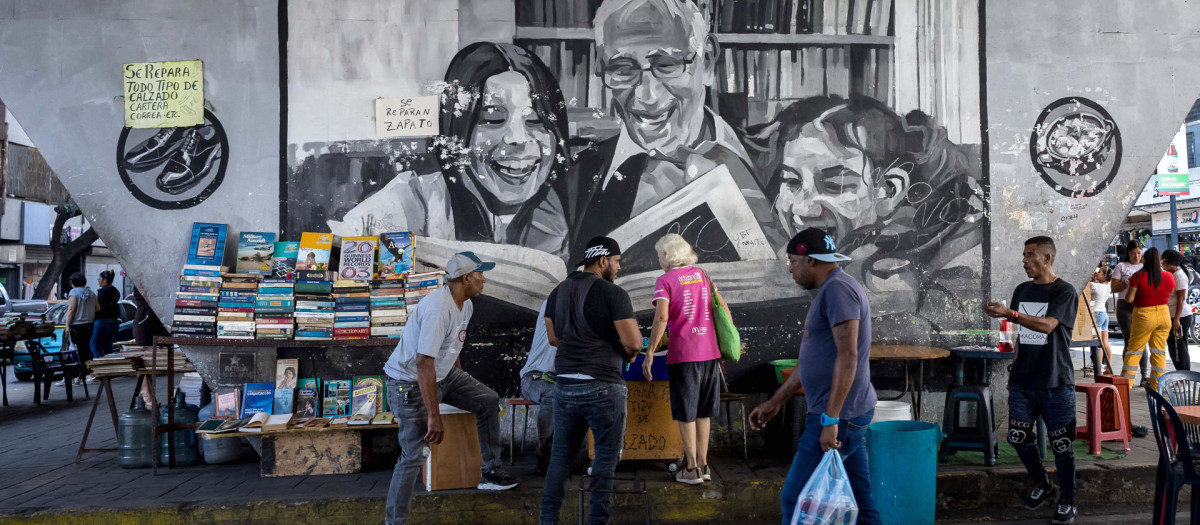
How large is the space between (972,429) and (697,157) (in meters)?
3.17

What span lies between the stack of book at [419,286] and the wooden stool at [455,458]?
3.39ft

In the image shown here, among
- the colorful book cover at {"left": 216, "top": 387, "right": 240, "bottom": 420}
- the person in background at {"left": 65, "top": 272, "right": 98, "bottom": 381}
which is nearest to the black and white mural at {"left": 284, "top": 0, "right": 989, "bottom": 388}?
the colorful book cover at {"left": 216, "top": 387, "right": 240, "bottom": 420}

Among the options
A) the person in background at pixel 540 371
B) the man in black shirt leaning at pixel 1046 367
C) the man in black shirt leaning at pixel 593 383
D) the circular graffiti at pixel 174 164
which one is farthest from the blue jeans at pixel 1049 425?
the circular graffiti at pixel 174 164

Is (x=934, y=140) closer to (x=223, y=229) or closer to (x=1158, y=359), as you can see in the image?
(x=1158, y=359)

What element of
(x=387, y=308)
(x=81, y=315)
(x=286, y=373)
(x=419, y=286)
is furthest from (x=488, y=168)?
(x=81, y=315)

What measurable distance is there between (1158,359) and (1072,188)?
2.79 meters

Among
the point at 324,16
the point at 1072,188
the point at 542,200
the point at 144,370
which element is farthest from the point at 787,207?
the point at 144,370

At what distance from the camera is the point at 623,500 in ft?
17.4

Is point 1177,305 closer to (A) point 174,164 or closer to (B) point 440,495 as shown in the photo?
(B) point 440,495

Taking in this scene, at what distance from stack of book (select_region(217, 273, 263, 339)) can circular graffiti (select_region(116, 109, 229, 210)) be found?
3.14ft

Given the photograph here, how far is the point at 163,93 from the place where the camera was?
636 cm

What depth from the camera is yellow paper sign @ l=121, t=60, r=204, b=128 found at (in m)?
6.36

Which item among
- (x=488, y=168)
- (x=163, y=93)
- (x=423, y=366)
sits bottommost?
(x=423, y=366)

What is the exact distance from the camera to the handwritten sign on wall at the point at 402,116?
6461 mm
